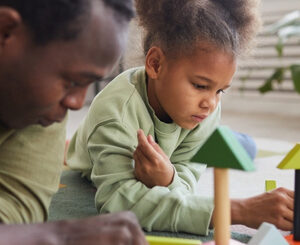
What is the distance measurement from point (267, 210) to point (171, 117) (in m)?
0.30

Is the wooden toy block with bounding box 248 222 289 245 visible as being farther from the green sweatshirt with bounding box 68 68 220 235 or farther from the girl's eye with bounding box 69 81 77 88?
the girl's eye with bounding box 69 81 77 88

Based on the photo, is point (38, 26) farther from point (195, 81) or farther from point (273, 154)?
point (273, 154)

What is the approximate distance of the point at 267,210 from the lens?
85cm

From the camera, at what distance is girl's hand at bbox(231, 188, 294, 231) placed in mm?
842

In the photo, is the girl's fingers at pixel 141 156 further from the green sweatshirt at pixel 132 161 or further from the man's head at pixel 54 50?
the man's head at pixel 54 50

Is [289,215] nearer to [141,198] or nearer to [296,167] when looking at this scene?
[296,167]

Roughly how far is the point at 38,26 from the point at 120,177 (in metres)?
0.42

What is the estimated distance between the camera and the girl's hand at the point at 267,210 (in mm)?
842

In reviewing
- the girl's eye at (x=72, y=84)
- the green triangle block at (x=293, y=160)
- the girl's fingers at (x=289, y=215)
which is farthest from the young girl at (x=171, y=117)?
the girl's eye at (x=72, y=84)

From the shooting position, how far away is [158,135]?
1.06 m

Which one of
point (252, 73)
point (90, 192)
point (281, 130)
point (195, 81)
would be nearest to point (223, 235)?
point (195, 81)

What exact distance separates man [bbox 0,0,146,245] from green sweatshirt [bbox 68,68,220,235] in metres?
0.30

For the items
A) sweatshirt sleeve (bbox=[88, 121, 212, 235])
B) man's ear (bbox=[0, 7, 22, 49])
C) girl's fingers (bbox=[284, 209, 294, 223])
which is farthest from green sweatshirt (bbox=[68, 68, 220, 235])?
man's ear (bbox=[0, 7, 22, 49])

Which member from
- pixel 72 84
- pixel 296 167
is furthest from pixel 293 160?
pixel 72 84
